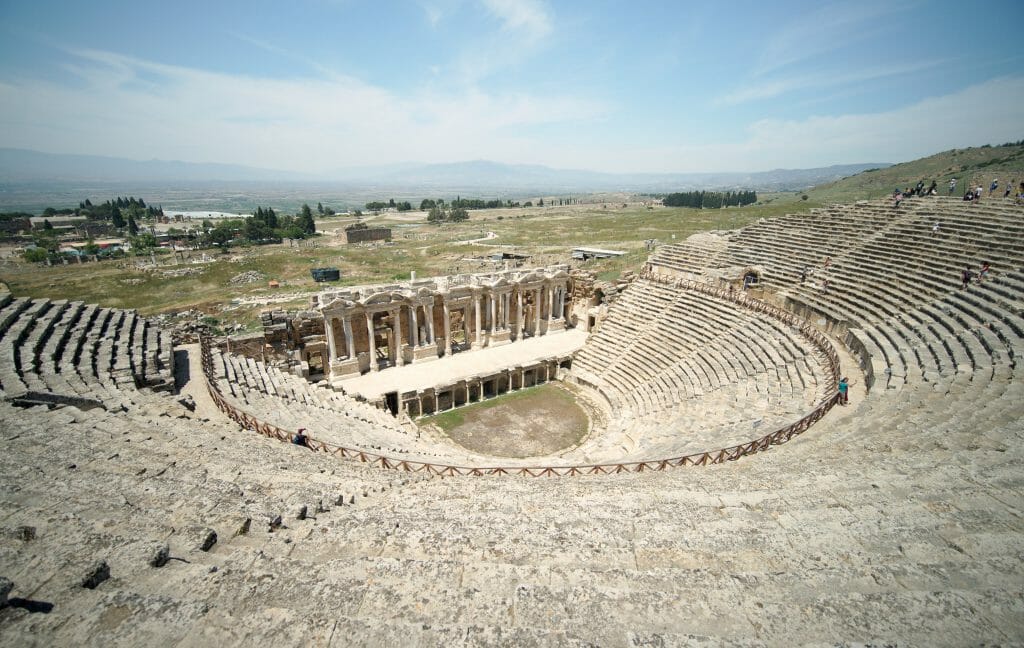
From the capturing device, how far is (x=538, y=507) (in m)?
9.02

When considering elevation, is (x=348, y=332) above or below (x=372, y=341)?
above

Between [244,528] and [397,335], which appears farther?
[397,335]

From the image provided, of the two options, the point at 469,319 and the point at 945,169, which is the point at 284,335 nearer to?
the point at 469,319

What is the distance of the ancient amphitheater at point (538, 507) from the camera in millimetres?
5195

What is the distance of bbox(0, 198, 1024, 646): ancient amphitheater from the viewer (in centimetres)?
520

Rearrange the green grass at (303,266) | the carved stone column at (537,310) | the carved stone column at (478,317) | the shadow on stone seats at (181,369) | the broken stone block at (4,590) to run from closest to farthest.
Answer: the broken stone block at (4,590) → the shadow on stone seats at (181,369) → the carved stone column at (478,317) → the carved stone column at (537,310) → the green grass at (303,266)

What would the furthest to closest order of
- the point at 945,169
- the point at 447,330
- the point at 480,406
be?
the point at 945,169 → the point at 447,330 → the point at 480,406

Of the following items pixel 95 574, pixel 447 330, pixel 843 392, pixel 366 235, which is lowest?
pixel 366 235

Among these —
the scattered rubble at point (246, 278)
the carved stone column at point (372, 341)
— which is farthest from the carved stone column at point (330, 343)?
the scattered rubble at point (246, 278)

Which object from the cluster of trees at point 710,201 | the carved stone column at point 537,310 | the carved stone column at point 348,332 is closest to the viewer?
the carved stone column at point 348,332

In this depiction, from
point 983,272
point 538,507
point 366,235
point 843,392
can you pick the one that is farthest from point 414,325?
point 366,235

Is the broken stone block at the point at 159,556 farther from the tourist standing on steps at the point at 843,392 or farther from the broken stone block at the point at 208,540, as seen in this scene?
the tourist standing on steps at the point at 843,392

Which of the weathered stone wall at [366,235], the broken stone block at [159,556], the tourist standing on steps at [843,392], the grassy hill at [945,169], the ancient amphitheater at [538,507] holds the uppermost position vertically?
the grassy hill at [945,169]

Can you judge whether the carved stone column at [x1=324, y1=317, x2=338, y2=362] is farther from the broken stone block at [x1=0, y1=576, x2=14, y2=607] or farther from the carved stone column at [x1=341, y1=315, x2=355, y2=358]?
the broken stone block at [x1=0, y1=576, x2=14, y2=607]
